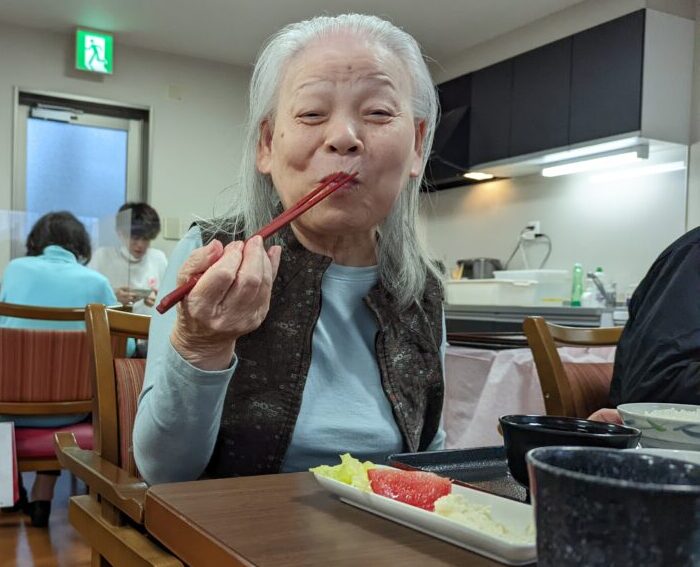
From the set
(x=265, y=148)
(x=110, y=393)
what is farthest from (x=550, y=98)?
(x=110, y=393)

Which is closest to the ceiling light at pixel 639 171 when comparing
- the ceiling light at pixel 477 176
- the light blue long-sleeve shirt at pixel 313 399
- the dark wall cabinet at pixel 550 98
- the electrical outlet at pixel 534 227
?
the dark wall cabinet at pixel 550 98

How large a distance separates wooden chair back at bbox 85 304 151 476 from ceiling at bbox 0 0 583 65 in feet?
13.6

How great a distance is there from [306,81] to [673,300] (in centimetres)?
101

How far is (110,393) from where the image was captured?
1.13 meters

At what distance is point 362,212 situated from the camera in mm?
1034

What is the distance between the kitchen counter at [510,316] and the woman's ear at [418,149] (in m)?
2.65

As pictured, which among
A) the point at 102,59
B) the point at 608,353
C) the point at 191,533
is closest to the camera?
the point at 191,533

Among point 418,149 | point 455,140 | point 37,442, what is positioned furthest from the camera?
point 455,140

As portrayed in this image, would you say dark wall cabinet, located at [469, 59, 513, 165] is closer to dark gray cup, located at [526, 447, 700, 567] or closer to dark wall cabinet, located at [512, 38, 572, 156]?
dark wall cabinet, located at [512, 38, 572, 156]

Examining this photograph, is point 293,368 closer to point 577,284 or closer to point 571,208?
point 577,284

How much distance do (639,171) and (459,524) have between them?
4.41m

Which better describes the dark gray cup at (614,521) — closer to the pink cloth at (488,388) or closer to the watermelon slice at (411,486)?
the watermelon slice at (411,486)

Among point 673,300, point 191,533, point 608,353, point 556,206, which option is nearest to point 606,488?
point 191,533

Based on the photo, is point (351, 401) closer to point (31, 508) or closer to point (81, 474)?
point (81, 474)
